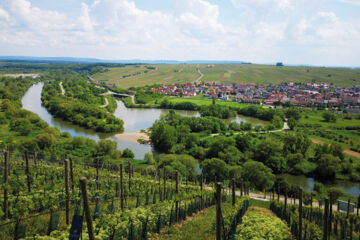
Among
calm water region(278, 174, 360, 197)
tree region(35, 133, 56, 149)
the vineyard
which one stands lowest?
calm water region(278, 174, 360, 197)

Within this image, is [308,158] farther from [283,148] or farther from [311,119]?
[311,119]

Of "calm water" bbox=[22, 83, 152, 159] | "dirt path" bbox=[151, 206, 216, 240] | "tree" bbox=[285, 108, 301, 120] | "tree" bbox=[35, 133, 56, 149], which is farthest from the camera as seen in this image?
"tree" bbox=[285, 108, 301, 120]

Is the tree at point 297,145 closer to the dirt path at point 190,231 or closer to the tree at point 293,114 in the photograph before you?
the tree at point 293,114

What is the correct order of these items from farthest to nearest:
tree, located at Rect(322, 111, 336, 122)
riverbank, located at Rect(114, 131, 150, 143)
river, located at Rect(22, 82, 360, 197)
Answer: tree, located at Rect(322, 111, 336, 122)
riverbank, located at Rect(114, 131, 150, 143)
river, located at Rect(22, 82, 360, 197)

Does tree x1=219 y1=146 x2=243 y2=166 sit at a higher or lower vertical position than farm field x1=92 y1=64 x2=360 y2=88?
lower

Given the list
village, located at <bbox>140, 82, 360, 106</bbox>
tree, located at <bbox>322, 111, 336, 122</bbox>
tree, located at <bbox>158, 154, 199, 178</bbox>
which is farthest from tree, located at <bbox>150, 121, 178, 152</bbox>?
village, located at <bbox>140, 82, 360, 106</bbox>

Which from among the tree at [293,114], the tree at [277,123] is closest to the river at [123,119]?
the tree at [277,123]

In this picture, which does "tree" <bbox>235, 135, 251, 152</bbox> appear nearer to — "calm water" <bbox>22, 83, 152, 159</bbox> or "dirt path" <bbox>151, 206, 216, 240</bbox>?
"calm water" <bbox>22, 83, 152, 159</bbox>
